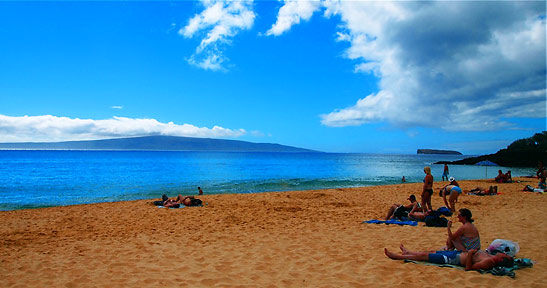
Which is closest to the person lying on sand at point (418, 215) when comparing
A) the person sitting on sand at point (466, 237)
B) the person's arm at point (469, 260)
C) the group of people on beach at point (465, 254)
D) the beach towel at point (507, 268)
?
the group of people on beach at point (465, 254)

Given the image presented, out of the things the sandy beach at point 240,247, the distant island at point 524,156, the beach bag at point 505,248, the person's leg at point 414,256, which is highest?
the distant island at point 524,156

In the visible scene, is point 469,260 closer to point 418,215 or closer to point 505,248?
point 505,248

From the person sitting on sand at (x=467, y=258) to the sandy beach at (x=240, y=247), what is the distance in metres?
0.21

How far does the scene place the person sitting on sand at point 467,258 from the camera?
5270 mm

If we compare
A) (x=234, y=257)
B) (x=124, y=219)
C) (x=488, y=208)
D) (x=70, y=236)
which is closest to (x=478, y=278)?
(x=234, y=257)

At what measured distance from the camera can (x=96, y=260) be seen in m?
6.48

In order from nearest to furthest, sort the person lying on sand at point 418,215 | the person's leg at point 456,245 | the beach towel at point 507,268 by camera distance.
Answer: the beach towel at point 507,268 → the person's leg at point 456,245 → the person lying on sand at point 418,215

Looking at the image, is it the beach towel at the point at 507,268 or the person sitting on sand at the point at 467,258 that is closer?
the beach towel at the point at 507,268

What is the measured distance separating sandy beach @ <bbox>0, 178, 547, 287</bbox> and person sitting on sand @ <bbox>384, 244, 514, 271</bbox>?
0.68 feet

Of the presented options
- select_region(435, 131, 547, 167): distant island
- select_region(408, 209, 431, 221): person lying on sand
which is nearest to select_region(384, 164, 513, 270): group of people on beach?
select_region(408, 209, 431, 221): person lying on sand

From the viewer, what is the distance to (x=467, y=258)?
5359mm

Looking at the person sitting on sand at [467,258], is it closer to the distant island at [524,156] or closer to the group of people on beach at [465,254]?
the group of people on beach at [465,254]

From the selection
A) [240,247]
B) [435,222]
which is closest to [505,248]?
[435,222]

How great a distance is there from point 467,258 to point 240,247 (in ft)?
14.9
